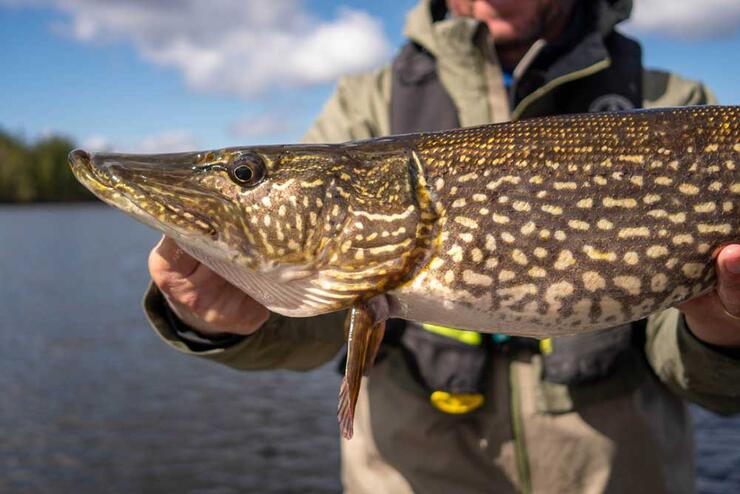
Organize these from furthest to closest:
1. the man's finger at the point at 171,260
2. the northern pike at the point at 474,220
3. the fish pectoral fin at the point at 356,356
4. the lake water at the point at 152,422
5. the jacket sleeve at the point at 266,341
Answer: the lake water at the point at 152,422
the jacket sleeve at the point at 266,341
the man's finger at the point at 171,260
the northern pike at the point at 474,220
the fish pectoral fin at the point at 356,356

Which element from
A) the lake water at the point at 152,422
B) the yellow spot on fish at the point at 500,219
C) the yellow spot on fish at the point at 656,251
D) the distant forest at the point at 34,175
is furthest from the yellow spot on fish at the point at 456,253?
the distant forest at the point at 34,175

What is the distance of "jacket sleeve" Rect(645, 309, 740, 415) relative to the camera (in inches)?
105

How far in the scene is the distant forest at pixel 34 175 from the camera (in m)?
78.7

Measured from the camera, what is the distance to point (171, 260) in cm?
242

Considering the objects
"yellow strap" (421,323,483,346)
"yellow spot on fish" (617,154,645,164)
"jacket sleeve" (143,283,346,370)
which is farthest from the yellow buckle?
"yellow spot on fish" (617,154,645,164)

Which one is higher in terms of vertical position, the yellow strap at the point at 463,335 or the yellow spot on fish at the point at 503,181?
the yellow spot on fish at the point at 503,181

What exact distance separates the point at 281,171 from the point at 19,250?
31795 millimetres

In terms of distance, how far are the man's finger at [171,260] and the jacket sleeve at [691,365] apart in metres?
1.95

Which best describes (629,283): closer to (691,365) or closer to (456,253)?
(456,253)

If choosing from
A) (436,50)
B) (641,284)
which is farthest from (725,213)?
(436,50)

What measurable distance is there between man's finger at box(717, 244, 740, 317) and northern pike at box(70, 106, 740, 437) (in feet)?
0.14

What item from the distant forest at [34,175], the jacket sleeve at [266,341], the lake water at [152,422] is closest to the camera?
the jacket sleeve at [266,341]

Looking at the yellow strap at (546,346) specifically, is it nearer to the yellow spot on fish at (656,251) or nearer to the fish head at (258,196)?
the yellow spot on fish at (656,251)

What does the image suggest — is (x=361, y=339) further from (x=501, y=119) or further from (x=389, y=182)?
(x=501, y=119)
